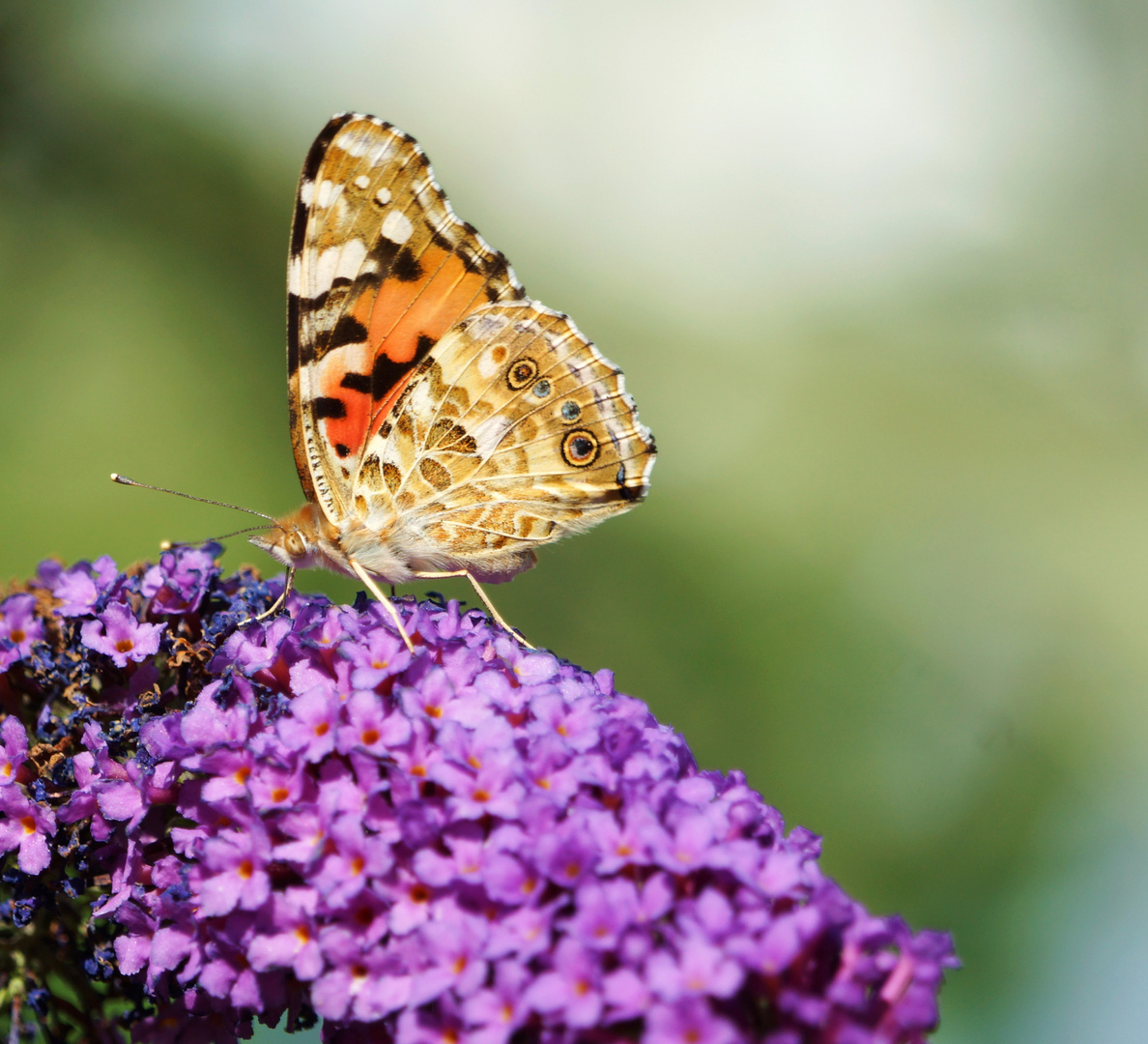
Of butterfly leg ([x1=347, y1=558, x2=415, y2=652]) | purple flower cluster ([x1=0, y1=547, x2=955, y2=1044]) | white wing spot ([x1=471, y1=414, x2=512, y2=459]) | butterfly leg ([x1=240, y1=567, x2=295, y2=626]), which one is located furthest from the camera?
white wing spot ([x1=471, y1=414, x2=512, y2=459])

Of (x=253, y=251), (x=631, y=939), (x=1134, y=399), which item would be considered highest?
(x=1134, y=399)

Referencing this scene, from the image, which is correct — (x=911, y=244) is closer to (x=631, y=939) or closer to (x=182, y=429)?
(x=182, y=429)

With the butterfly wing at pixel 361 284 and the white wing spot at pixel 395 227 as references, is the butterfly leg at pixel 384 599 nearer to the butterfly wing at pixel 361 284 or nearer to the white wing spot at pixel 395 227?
the butterfly wing at pixel 361 284

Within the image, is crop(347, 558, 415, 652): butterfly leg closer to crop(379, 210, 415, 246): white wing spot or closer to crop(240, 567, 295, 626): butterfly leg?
crop(240, 567, 295, 626): butterfly leg

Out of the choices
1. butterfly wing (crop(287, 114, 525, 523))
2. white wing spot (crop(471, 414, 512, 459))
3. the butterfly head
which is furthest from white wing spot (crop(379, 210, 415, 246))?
the butterfly head

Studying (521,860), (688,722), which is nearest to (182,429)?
(688,722)
